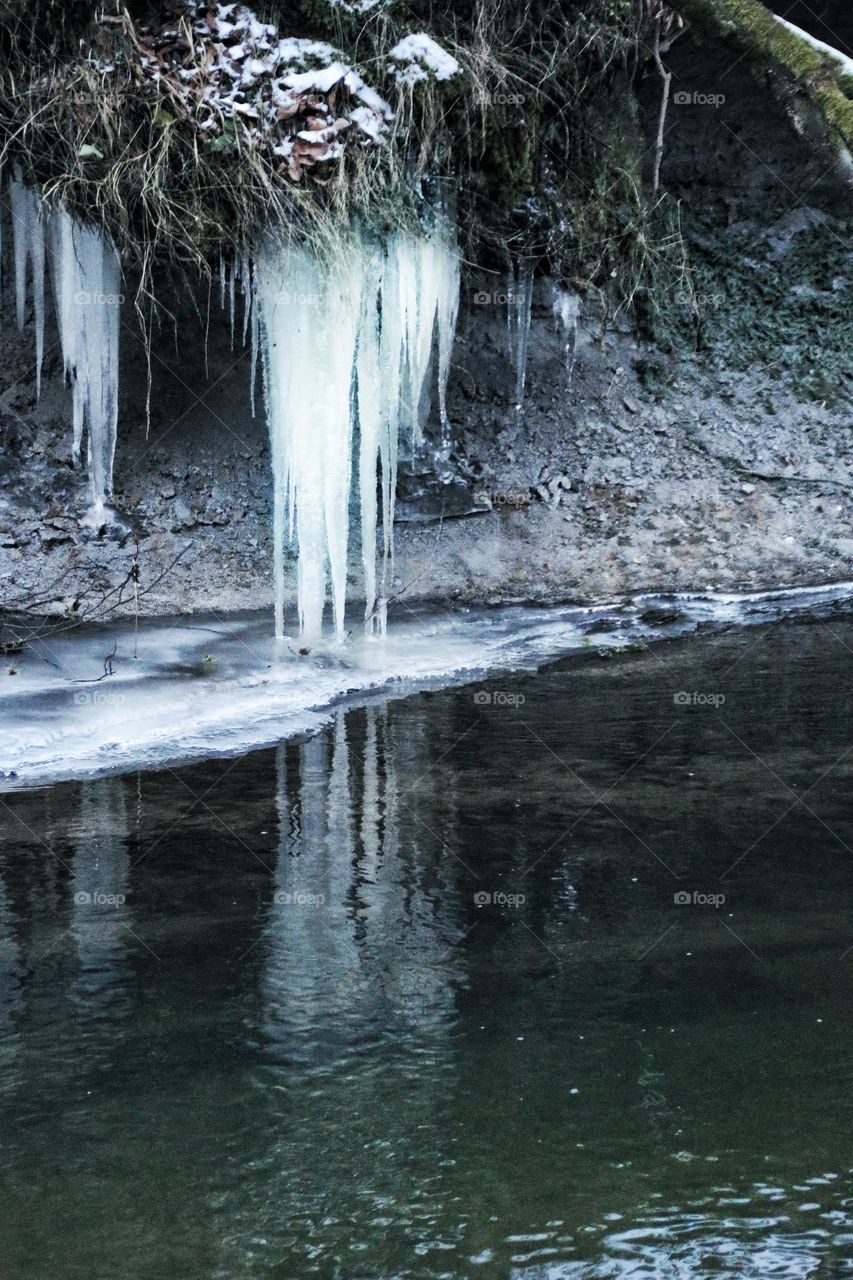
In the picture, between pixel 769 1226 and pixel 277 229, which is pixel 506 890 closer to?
pixel 769 1226

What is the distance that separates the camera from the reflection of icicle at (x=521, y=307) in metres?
9.45

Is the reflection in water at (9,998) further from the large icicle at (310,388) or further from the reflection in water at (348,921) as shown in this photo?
the large icicle at (310,388)

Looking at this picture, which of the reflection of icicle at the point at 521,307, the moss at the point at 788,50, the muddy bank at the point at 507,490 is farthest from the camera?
the reflection of icicle at the point at 521,307

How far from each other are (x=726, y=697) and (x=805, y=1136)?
4.03 metres

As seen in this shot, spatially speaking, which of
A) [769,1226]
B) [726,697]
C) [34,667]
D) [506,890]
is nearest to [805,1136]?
[769,1226]

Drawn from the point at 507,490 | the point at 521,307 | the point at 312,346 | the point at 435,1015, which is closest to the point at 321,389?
the point at 312,346

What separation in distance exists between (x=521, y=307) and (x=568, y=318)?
62cm

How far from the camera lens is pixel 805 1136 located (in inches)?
113

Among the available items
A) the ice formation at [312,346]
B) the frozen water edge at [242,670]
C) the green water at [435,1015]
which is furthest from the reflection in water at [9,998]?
the ice formation at [312,346]

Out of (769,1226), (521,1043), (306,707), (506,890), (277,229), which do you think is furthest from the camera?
(277,229)

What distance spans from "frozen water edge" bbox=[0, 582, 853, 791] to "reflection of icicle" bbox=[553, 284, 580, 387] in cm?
216

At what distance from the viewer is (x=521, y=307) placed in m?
9.42

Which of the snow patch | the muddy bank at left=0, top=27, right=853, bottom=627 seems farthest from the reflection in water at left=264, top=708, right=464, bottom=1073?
the snow patch

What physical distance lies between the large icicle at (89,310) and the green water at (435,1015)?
3.17 m
